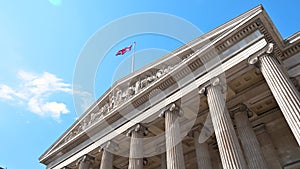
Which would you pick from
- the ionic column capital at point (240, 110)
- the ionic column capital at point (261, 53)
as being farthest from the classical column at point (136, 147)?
the ionic column capital at point (261, 53)

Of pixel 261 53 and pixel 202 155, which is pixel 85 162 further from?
pixel 261 53

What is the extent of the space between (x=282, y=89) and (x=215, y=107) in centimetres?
376

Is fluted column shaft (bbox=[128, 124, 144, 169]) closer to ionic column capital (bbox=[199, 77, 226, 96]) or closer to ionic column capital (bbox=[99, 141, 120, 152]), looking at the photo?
ionic column capital (bbox=[99, 141, 120, 152])

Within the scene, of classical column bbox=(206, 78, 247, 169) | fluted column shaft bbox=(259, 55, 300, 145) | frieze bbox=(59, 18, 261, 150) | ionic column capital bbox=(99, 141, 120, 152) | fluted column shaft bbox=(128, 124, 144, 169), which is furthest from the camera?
ionic column capital bbox=(99, 141, 120, 152)

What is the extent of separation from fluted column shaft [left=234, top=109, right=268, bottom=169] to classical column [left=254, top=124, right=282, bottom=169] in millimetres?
1221

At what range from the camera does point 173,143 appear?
1605 cm

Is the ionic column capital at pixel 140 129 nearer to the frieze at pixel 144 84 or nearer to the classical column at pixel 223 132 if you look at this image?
the frieze at pixel 144 84

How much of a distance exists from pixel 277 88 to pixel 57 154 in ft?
78.2

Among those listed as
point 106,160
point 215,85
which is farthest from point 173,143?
point 106,160

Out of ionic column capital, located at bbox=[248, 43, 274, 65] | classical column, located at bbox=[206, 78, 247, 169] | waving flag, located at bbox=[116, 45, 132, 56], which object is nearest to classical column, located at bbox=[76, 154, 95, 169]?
waving flag, located at bbox=[116, 45, 132, 56]

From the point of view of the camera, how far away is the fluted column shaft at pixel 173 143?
49.3 ft

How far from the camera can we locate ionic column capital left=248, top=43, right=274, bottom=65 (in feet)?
48.2

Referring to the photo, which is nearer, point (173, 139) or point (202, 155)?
point (173, 139)

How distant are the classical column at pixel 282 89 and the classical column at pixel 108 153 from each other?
13.3 metres
